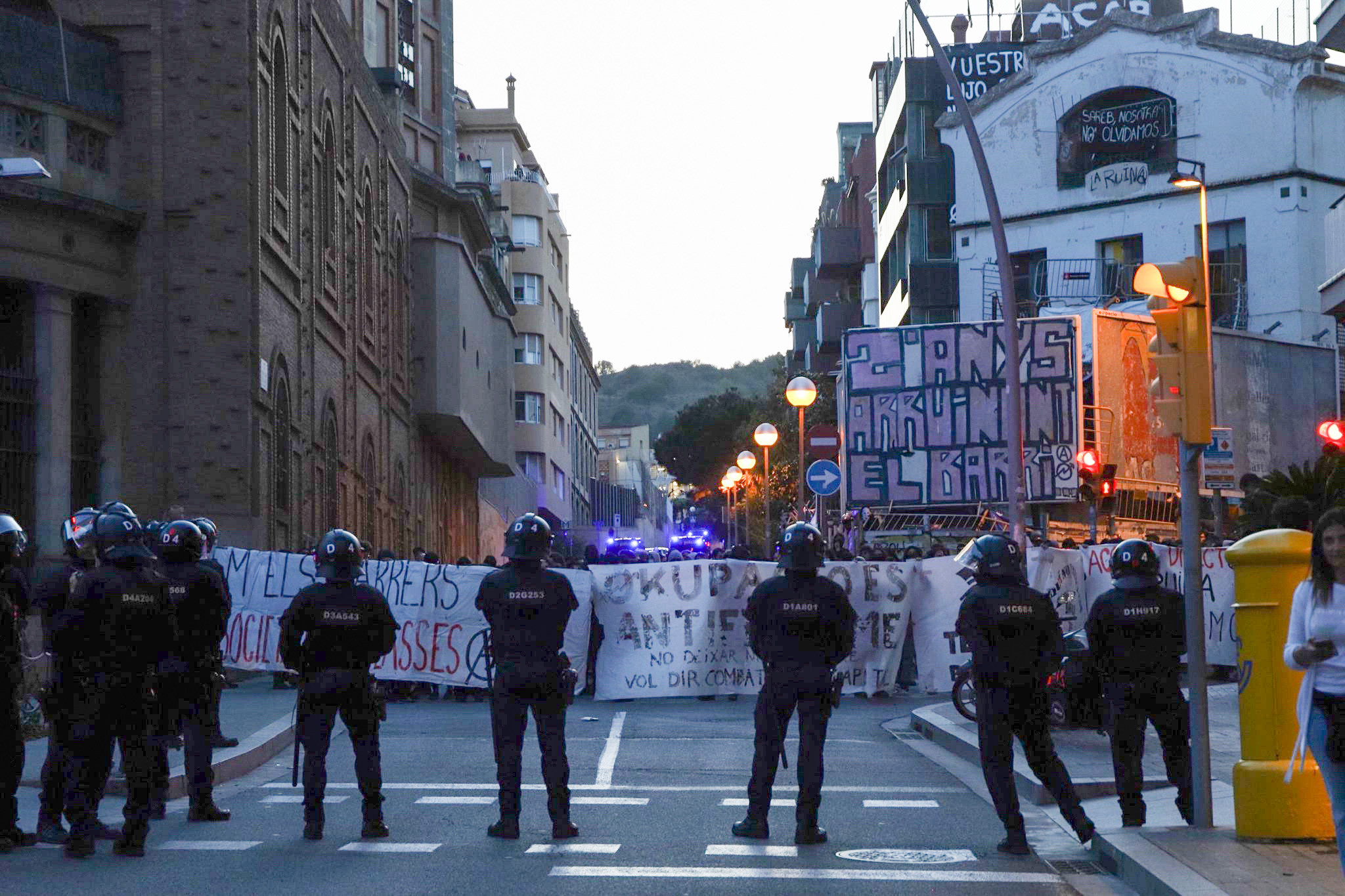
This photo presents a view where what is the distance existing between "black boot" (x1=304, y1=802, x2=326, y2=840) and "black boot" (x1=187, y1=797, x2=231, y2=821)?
111 centimetres

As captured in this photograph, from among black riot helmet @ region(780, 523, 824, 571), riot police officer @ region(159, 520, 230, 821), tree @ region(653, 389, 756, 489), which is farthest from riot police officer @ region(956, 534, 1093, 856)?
tree @ region(653, 389, 756, 489)

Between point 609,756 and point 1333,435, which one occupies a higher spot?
point 1333,435

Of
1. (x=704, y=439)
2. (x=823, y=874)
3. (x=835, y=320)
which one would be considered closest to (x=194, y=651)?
(x=823, y=874)

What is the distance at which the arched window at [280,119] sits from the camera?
3048 centimetres

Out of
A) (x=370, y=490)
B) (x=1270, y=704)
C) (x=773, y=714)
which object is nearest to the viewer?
(x=1270, y=704)

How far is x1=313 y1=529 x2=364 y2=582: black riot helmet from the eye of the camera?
10.8 m

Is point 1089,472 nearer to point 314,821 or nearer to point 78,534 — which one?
point 314,821

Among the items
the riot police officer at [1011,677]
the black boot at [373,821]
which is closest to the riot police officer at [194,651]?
the black boot at [373,821]

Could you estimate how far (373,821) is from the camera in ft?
34.9

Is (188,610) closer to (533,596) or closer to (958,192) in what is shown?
(533,596)

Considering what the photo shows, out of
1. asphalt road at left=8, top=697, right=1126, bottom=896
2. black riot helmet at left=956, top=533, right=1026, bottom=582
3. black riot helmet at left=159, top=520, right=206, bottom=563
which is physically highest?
black riot helmet at left=159, top=520, right=206, bottom=563

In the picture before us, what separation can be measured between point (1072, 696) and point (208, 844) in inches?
357

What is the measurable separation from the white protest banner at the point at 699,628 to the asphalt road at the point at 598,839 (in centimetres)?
624

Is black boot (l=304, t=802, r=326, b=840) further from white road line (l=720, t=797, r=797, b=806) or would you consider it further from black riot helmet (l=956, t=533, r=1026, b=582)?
black riot helmet (l=956, t=533, r=1026, b=582)
